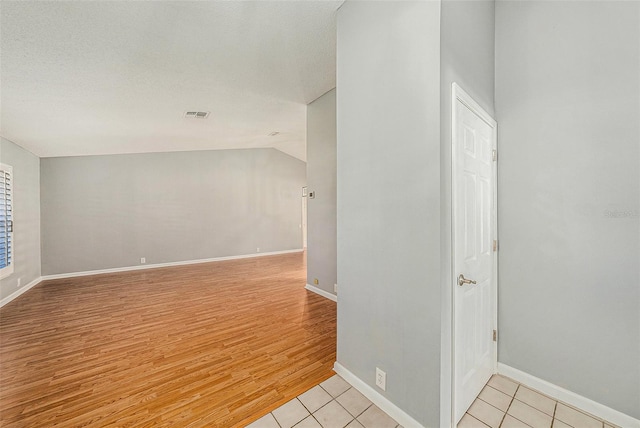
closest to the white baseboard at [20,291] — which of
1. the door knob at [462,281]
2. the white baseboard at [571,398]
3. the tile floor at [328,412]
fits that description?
the tile floor at [328,412]

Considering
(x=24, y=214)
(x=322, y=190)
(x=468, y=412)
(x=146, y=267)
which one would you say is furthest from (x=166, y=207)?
(x=468, y=412)

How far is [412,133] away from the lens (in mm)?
1617

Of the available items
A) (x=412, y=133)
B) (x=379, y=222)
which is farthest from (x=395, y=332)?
(x=412, y=133)

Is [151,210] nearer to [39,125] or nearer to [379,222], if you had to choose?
[39,125]

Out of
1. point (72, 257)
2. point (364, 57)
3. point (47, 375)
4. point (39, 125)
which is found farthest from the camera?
point (72, 257)

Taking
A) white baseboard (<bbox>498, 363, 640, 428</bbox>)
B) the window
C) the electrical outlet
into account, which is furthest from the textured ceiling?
white baseboard (<bbox>498, 363, 640, 428</bbox>)

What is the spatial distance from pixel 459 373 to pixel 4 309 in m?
5.95

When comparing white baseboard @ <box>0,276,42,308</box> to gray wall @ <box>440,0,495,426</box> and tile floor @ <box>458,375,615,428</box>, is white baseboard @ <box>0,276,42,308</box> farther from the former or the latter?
tile floor @ <box>458,375,615,428</box>

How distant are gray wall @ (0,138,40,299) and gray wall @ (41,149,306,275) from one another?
10.4 inches

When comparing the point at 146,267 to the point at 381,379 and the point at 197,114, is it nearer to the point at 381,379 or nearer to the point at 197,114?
the point at 197,114

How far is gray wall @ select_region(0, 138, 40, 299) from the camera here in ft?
13.8

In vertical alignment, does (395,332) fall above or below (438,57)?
below

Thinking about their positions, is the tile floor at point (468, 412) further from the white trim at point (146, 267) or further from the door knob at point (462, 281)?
the white trim at point (146, 267)

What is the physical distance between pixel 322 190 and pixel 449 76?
9.50 feet
